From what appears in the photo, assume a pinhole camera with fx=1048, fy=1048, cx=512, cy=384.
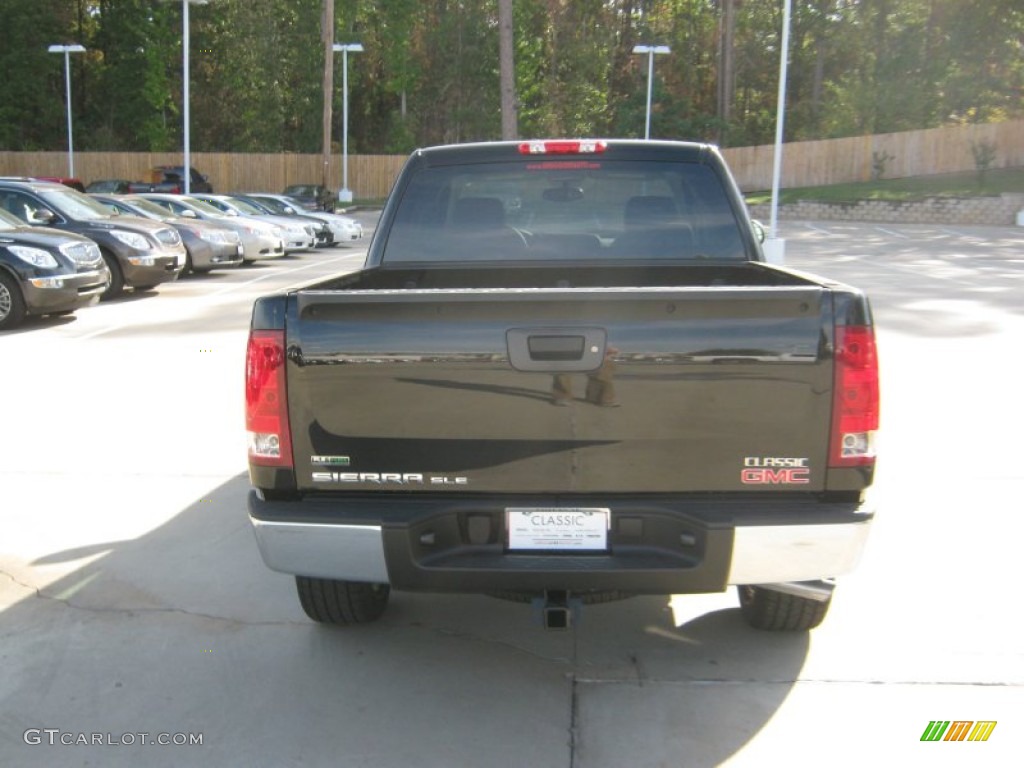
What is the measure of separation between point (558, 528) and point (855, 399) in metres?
1.03

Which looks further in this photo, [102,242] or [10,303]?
[102,242]

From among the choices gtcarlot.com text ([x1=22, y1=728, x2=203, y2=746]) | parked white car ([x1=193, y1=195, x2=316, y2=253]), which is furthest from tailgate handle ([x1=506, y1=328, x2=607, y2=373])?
parked white car ([x1=193, y1=195, x2=316, y2=253])

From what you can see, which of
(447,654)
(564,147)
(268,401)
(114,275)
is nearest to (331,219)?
(114,275)

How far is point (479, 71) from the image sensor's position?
178 ft

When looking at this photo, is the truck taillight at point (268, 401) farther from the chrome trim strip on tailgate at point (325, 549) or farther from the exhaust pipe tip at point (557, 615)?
the exhaust pipe tip at point (557, 615)

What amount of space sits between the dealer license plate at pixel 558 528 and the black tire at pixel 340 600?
921 millimetres

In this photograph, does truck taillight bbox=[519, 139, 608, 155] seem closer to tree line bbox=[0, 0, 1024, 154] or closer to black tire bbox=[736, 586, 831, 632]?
black tire bbox=[736, 586, 831, 632]

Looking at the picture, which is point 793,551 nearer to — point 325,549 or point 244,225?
point 325,549

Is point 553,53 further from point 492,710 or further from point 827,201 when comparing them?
point 492,710

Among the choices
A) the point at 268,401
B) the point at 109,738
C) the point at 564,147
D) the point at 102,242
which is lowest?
the point at 109,738

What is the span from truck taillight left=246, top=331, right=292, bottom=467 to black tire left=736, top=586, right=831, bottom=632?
6.58ft

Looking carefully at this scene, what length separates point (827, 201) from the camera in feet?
135

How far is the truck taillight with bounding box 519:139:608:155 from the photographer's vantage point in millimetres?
5125

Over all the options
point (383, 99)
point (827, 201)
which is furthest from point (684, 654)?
point (383, 99)
